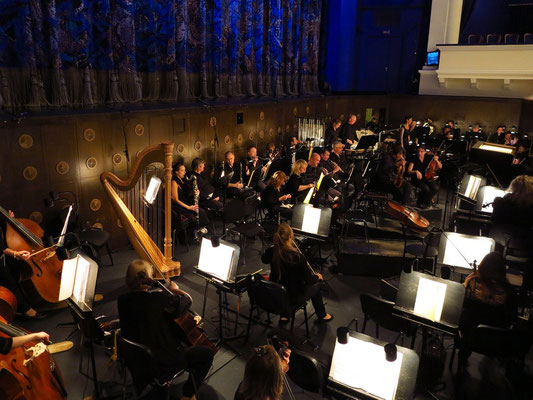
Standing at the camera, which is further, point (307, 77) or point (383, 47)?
point (383, 47)

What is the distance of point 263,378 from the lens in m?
2.70

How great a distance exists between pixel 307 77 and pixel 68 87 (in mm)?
9325

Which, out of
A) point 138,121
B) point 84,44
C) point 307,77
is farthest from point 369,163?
point 307,77

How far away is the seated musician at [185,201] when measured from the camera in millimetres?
7414

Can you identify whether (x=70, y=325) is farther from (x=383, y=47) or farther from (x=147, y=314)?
(x=383, y=47)

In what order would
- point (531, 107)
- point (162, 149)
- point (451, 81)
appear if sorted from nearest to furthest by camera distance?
point (162, 149), point (531, 107), point (451, 81)

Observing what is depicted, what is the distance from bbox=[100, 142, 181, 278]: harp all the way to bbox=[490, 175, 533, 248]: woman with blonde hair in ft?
13.8

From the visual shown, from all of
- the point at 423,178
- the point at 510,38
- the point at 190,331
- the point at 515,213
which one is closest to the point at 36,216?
the point at 190,331

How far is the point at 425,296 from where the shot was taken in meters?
4.12

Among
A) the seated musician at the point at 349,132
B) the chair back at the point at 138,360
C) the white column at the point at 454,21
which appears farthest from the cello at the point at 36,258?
the white column at the point at 454,21

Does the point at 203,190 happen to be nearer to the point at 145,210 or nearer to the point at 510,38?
the point at 145,210

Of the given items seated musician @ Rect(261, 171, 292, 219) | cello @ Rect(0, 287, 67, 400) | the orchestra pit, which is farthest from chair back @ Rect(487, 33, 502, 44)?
cello @ Rect(0, 287, 67, 400)

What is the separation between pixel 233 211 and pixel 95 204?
210 centimetres

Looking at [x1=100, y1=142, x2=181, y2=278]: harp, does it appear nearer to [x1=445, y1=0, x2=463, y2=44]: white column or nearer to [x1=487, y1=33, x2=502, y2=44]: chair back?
[x1=487, y1=33, x2=502, y2=44]: chair back
